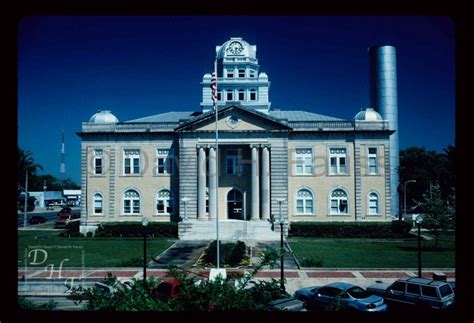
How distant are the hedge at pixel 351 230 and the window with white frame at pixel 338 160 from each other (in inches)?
179

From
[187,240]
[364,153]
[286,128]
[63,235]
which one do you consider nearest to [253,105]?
[286,128]

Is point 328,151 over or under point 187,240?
over

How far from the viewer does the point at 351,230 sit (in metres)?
27.8

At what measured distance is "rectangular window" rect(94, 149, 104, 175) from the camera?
2988cm

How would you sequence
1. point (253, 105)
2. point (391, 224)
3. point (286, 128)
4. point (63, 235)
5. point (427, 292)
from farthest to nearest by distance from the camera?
point (253, 105), point (286, 128), point (391, 224), point (63, 235), point (427, 292)

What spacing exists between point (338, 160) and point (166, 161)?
45.5 feet

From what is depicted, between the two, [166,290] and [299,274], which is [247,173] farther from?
[166,290]

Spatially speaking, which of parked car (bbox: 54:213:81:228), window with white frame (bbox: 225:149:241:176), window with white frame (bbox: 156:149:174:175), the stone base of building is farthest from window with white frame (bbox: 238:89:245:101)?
parked car (bbox: 54:213:81:228)

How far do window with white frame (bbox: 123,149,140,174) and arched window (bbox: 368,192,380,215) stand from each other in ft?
61.6

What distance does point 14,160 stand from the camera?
27.5ft

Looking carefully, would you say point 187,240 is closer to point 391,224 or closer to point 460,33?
point 391,224

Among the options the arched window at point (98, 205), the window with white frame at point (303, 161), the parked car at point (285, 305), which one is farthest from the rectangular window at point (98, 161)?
the parked car at point (285, 305)

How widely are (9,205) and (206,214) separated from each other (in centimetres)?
2195

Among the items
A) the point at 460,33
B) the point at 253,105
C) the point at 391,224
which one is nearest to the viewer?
the point at 460,33
